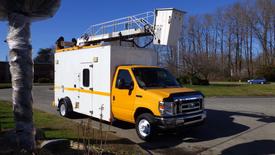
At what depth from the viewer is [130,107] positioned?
10000mm

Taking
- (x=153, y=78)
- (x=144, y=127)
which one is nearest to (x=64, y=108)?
(x=153, y=78)

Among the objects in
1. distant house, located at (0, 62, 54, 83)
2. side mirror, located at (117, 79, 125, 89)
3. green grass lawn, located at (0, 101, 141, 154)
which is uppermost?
distant house, located at (0, 62, 54, 83)

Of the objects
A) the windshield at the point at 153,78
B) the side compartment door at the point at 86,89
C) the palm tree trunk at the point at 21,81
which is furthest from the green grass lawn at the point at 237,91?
the palm tree trunk at the point at 21,81

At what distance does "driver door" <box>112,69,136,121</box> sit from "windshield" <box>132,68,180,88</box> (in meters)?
0.29

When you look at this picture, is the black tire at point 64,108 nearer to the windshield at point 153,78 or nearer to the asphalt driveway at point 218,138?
the asphalt driveway at point 218,138

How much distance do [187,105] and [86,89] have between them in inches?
166

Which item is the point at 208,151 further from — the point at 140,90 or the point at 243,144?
the point at 140,90

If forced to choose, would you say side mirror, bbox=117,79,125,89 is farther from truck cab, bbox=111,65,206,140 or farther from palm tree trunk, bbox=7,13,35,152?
palm tree trunk, bbox=7,13,35,152

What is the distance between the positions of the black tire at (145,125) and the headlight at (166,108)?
40 cm

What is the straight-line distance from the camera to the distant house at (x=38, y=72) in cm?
5656

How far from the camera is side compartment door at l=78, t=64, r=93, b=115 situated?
11648mm

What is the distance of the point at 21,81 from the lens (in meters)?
5.73

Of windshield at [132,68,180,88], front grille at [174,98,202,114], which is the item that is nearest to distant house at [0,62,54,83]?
windshield at [132,68,180,88]

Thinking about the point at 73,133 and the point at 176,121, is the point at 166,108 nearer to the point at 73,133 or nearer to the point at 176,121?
the point at 176,121
